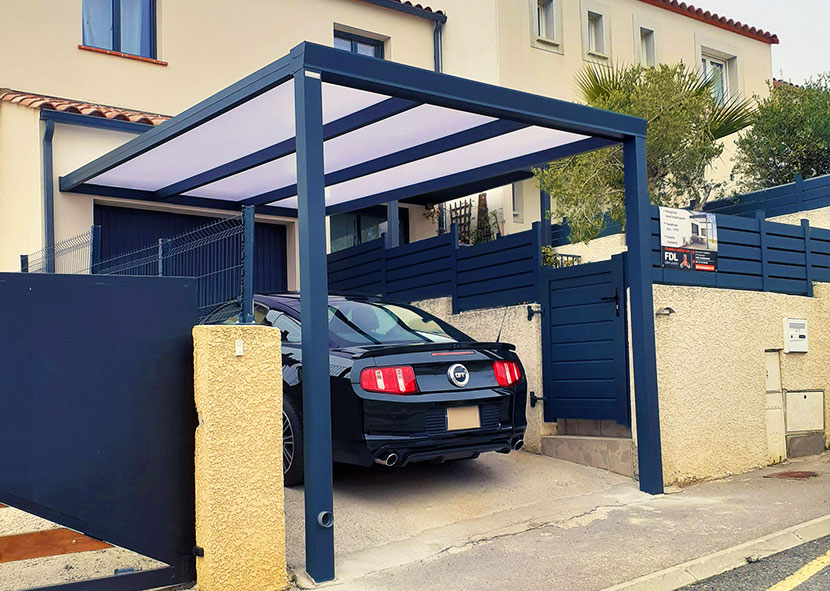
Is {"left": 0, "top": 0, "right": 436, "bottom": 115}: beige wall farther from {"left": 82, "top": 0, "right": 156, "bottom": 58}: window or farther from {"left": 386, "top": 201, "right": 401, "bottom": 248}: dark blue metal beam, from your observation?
{"left": 386, "top": 201, "right": 401, "bottom": 248}: dark blue metal beam

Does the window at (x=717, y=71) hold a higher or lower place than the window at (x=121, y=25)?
higher

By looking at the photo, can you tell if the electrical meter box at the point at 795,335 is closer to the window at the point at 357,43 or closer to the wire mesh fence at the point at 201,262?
the wire mesh fence at the point at 201,262

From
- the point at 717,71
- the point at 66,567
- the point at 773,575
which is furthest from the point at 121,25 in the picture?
the point at 717,71

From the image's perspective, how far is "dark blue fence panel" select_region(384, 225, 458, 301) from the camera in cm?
1002

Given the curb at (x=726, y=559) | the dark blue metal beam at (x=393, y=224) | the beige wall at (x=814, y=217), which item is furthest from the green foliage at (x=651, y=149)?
the curb at (x=726, y=559)

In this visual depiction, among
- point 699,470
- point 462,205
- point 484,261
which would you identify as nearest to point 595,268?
point 484,261

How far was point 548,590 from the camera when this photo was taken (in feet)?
16.1

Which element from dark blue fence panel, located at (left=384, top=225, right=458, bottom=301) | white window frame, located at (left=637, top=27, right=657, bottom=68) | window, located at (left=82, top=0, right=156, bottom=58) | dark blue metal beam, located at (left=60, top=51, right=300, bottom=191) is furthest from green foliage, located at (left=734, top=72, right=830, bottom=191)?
dark blue metal beam, located at (left=60, top=51, right=300, bottom=191)

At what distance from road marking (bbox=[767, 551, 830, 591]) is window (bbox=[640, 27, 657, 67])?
13524 millimetres

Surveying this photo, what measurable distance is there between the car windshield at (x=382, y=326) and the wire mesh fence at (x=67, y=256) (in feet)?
11.4

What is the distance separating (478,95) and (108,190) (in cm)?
509

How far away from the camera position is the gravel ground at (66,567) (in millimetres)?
4836

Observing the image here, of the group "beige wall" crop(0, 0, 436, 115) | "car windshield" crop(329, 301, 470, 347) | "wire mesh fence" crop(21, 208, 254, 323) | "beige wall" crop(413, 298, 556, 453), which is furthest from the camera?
"beige wall" crop(0, 0, 436, 115)

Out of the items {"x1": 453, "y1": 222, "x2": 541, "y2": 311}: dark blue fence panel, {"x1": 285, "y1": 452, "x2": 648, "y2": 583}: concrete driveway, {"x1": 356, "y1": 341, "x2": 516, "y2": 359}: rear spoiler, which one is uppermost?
{"x1": 453, "y1": 222, "x2": 541, "y2": 311}: dark blue fence panel
